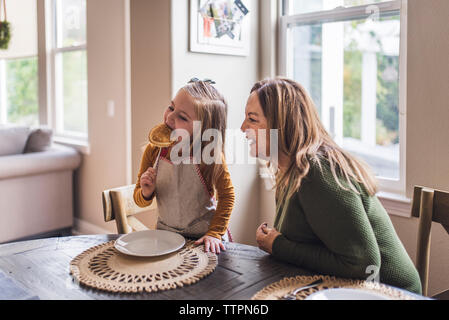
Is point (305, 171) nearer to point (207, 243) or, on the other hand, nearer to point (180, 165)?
point (207, 243)

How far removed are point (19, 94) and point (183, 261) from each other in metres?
4.75

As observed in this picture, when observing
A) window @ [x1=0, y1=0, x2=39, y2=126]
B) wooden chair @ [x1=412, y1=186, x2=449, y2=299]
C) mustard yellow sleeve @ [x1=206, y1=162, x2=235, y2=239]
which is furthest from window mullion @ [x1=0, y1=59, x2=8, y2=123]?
wooden chair @ [x1=412, y1=186, x2=449, y2=299]

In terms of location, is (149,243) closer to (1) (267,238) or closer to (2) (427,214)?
(1) (267,238)

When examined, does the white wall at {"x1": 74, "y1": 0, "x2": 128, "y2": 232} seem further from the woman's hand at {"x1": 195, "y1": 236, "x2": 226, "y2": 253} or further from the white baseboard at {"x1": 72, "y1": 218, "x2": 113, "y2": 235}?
the woman's hand at {"x1": 195, "y1": 236, "x2": 226, "y2": 253}

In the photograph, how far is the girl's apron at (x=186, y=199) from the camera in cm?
153

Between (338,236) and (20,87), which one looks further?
(20,87)

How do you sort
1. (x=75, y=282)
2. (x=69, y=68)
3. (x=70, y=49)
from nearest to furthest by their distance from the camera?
1. (x=75, y=282)
2. (x=70, y=49)
3. (x=69, y=68)

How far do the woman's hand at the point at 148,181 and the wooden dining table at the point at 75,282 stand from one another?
25cm

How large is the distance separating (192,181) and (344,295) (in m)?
0.74

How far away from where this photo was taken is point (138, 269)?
3.69 feet

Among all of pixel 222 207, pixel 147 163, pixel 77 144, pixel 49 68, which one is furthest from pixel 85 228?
pixel 222 207

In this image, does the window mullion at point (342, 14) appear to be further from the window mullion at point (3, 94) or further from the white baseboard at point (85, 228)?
the window mullion at point (3, 94)
